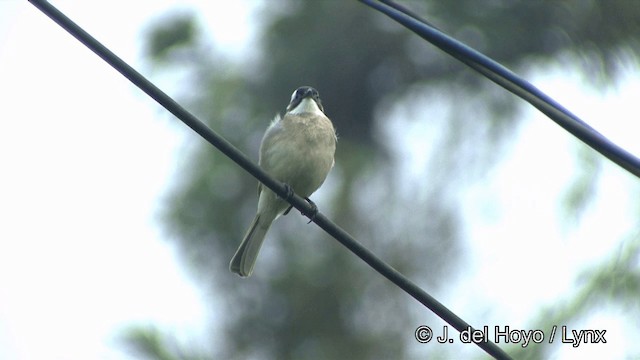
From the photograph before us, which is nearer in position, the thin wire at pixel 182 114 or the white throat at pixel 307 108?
the thin wire at pixel 182 114

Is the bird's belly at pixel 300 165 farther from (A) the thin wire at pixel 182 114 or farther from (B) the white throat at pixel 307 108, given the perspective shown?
(A) the thin wire at pixel 182 114

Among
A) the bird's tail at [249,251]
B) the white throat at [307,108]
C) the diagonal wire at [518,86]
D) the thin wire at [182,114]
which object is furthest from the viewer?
the white throat at [307,108]

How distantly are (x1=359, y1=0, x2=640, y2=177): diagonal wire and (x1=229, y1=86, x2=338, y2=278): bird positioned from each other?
2.80 meters

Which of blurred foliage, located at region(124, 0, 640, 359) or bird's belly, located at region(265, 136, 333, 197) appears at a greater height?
blurred foliage, located at region(124, 0, 640, 359)

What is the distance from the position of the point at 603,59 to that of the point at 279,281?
4662 mm

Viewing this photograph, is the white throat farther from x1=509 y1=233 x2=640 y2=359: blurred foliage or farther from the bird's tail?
x1=509 y1=233 x2=640 y2=359: blurred foliage

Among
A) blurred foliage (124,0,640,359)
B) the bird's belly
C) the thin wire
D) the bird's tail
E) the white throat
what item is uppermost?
blurred foliage (124,0,640,359)

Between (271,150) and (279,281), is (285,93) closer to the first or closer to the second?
(279,281)

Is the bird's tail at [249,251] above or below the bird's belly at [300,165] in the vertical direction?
below

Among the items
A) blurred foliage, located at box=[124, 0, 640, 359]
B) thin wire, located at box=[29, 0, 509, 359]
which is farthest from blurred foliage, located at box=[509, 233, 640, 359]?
thin wire, located at box=[29, 0, 509, 359]

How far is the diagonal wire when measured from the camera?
3504 mm

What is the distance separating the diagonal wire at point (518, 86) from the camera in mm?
3504

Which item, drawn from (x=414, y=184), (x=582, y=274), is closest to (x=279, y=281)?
(x=414, y=184)

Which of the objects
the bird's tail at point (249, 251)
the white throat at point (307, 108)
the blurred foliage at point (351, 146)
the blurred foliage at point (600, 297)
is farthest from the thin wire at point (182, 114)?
the blurred foliage at point (351, 146)
